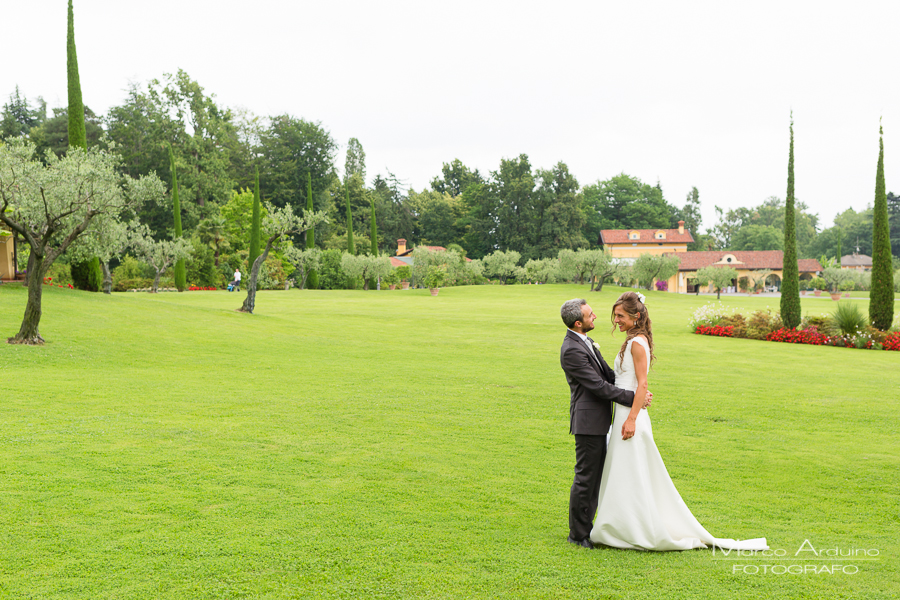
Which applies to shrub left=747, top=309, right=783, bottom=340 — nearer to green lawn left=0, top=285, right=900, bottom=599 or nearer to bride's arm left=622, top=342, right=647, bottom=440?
green lawn left=0, top=285, right=900, bottom=599

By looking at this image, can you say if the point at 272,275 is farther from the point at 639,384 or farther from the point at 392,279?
the point at 639,384

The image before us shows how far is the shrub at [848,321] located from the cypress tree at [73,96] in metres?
33.5

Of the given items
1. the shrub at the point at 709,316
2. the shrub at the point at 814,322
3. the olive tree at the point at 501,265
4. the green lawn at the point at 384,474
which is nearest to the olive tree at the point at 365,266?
the olive tree at the point at 501,265

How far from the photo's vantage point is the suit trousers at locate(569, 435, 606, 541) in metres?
4.91

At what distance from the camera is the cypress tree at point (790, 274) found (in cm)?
2520

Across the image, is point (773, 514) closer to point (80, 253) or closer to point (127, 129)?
point (80, 253)

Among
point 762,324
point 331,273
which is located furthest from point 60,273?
point 762,324

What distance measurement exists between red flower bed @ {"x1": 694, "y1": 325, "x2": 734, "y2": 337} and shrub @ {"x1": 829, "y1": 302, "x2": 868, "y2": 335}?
149 inches

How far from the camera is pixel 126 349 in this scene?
1634 centimetres

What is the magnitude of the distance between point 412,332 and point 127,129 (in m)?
50.7

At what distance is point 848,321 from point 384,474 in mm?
23473

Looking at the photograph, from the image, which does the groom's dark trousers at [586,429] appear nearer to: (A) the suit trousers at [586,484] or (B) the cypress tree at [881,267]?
(A) the suit trousers at [586,484]

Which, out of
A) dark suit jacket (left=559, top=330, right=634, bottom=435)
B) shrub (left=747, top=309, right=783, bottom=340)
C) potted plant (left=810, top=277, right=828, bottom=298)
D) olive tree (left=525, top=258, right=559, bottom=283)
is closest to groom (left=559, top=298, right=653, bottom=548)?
dark suit jacket (left=559, top=330, right=634, bottom=435)

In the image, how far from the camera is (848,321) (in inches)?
927
